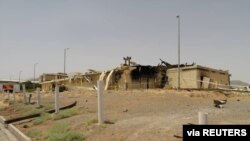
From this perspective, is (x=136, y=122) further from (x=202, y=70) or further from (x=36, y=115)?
(x=202, y=70)

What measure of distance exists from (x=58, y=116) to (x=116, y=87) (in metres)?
25.4

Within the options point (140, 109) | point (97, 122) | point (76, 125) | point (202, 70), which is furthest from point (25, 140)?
point (202, 70)

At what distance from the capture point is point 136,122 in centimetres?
1343

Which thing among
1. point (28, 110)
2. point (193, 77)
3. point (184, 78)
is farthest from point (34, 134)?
point (184, 78)

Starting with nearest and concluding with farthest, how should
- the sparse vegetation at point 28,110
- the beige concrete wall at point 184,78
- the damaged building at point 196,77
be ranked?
the sparse vegetation at point 28,110 → the damaged building at point 196,77 → the beige concrete wall at point 184,78

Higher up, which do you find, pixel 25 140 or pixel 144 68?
pixel 144 68

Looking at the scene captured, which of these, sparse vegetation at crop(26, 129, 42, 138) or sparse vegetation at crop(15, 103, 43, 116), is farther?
sparse vegetation at crop(15, 103, 43, 116)

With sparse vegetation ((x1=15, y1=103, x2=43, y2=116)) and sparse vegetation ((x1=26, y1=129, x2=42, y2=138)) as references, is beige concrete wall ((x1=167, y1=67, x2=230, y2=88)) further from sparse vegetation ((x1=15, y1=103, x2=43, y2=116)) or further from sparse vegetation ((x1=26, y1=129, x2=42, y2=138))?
sparse vegetation ((x1=26, y1=129, x2=42, y2=138))

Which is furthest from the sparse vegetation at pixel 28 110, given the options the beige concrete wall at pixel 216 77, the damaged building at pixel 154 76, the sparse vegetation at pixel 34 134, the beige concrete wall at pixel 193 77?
the beige concrete wall at pixel 216 77

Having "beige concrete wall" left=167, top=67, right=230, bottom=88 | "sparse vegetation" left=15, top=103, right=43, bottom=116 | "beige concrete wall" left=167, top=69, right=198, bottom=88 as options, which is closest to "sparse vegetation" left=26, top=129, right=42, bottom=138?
"sparse vegetation" left=15, top=103, right=43, bottom=116

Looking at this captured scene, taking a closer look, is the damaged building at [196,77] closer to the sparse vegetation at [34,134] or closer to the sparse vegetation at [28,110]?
the sparse vegetation at [28,110]

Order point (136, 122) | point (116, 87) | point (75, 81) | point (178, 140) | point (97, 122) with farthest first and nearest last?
point (75, 81), point (116, 87), point (97, 122), point (136, 122), point (178, 140)

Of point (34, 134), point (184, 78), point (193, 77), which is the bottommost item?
point (34, 134)

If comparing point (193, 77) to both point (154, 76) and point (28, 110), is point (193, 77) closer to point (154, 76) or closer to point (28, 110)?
point (154, 76)
